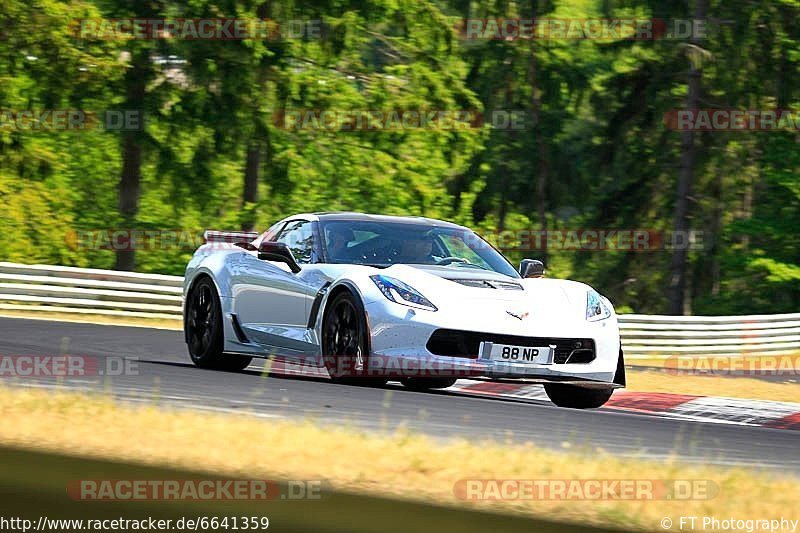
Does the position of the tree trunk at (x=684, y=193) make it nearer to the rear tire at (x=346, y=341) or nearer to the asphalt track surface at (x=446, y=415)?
the asphalt track surface at (x=446, y=415)

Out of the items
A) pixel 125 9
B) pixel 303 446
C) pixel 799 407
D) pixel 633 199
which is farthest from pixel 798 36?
pixel 303 446

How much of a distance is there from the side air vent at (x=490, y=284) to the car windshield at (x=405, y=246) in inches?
21.9

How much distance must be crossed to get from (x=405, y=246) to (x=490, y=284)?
1.06 m

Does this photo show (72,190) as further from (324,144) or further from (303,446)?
(303,446)

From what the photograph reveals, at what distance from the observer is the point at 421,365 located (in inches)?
387

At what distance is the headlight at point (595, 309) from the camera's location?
10.4 meters

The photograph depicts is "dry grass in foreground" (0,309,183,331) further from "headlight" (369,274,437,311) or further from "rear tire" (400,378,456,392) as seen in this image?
"headlight" (369,274,437,311)

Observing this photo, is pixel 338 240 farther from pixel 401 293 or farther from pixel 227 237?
pixel 227 237

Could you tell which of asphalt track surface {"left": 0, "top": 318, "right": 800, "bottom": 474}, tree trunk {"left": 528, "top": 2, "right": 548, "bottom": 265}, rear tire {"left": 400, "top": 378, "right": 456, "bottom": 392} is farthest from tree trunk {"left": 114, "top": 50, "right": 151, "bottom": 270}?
rear tire {"left": 400, "top": 378, "right": 456, "bottom": 392}

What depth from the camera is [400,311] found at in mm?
9891

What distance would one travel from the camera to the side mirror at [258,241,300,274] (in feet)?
36.6

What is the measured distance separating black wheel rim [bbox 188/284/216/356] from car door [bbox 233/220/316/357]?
1.54 ft

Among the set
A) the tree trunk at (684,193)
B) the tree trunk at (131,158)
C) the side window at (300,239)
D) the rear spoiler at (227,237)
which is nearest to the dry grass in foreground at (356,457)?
the side window at (300,239)

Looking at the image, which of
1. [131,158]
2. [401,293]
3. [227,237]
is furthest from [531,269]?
[131,158]
